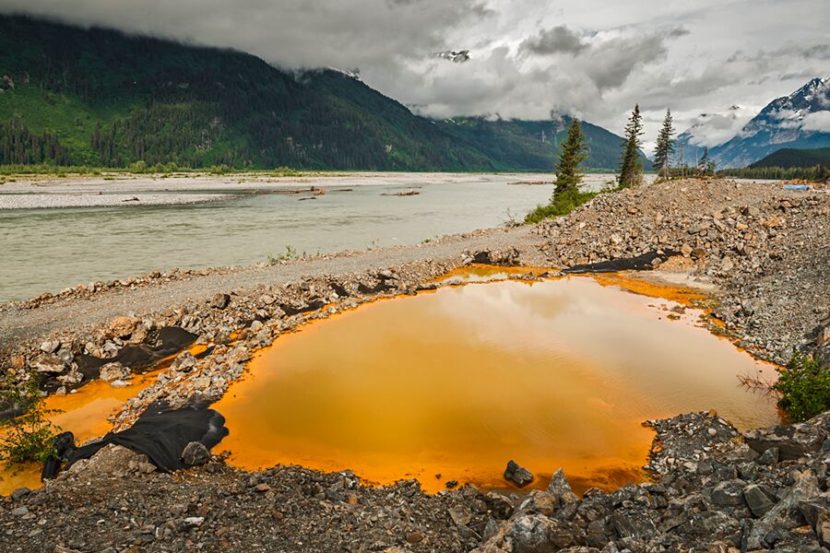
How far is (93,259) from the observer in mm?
34688

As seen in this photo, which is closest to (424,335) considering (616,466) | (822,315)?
(616,466)

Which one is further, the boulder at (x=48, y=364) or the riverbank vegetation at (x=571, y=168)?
the riverbank vegetation at (x=571, y=168)

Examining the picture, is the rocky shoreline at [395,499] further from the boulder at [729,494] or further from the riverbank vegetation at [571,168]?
the riverbank vegetation at [571,168]

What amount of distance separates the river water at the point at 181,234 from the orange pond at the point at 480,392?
20124 millimetres

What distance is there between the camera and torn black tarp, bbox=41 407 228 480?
10.6m

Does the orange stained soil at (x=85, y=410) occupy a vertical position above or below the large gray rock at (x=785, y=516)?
below

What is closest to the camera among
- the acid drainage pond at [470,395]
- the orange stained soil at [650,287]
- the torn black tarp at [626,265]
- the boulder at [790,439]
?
the boulder at [790,439]

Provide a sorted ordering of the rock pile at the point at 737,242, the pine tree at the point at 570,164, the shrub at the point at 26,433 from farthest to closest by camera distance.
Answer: the pine tree at the point at 570,164
the rock pile at the point at 737,242
the shrub at the point at 26,433

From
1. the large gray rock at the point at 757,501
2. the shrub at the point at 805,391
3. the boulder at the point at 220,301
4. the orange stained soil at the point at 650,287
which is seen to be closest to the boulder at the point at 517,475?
the large gray rock at the point at 757,501

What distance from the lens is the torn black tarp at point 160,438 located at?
10.6 metres

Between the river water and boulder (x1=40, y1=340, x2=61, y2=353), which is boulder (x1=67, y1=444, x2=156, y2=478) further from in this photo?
the river water

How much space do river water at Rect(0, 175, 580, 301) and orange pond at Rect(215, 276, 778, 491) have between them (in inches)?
792

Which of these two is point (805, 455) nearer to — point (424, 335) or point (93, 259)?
point (424, 335)

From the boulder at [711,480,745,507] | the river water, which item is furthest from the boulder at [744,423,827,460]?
the river water
